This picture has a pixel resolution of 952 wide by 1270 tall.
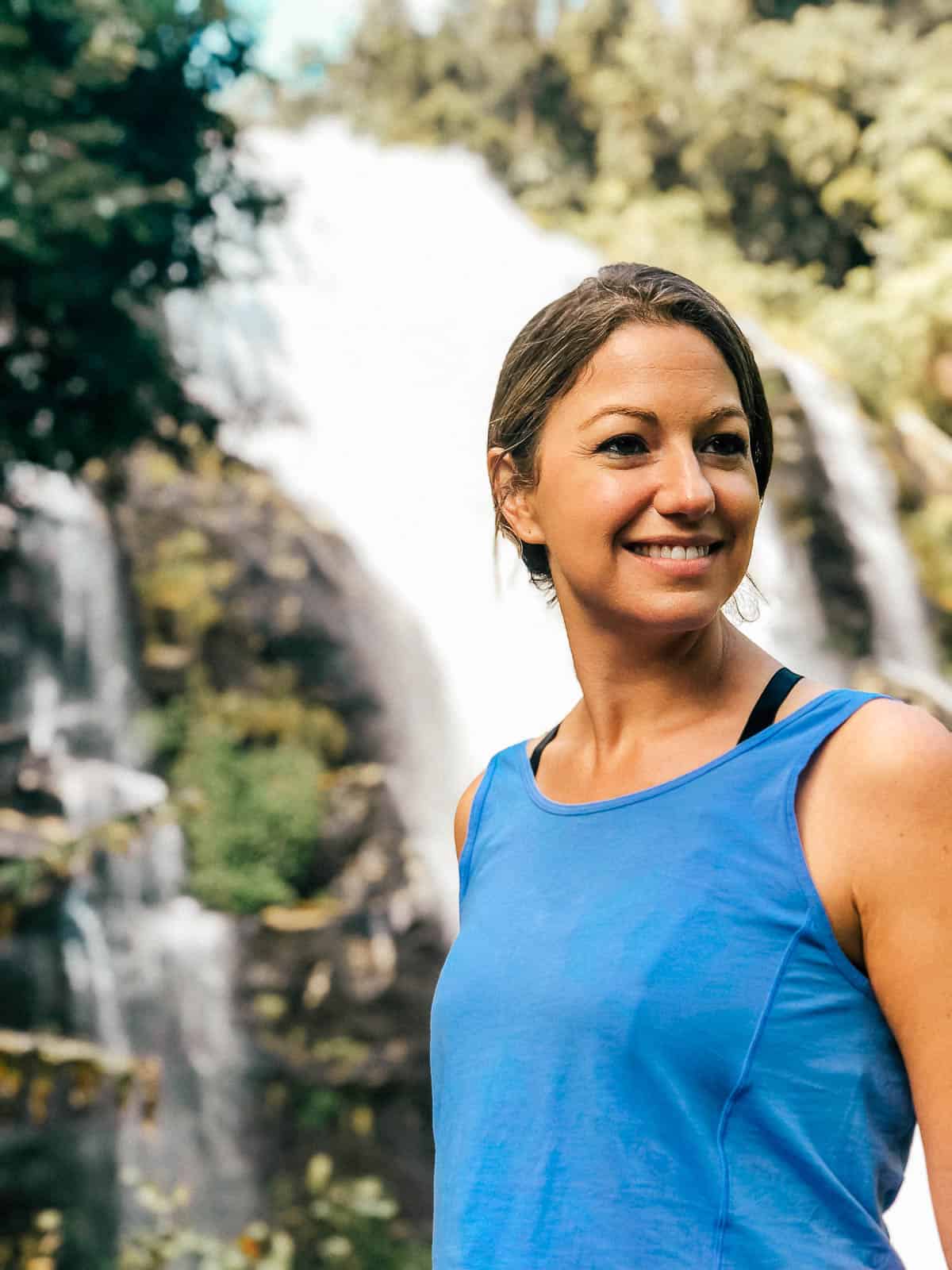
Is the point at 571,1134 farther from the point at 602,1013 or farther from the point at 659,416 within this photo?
the point at 659,416

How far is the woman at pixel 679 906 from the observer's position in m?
0.89

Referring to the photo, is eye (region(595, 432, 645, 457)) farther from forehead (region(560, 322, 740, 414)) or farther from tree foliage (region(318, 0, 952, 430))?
tree foliage (region(318, 0, 952, 430))

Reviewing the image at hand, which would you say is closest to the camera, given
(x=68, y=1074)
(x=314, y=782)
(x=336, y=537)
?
(x=68, y=1074)

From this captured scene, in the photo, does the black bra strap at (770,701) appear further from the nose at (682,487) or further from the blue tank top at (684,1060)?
the nose at (682,487)

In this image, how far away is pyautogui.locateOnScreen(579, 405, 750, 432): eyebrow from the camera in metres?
1.05

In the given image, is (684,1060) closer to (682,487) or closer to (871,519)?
(682,487)

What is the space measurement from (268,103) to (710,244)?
538 centimetres

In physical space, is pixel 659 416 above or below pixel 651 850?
above

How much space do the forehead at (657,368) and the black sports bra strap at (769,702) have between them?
8.5 inches

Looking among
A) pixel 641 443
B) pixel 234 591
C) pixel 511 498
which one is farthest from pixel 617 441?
pixel 234 591

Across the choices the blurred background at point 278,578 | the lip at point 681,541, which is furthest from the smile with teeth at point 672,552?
the blurred background at point 278,578

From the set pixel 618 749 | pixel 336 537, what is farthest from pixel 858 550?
pixel 618 749

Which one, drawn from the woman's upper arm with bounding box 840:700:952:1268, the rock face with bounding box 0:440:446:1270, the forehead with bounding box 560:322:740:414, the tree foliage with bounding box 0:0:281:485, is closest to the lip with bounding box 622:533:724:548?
the forehead with bounding box 560:322:740:414

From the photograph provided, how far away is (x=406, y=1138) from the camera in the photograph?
23.2ft
